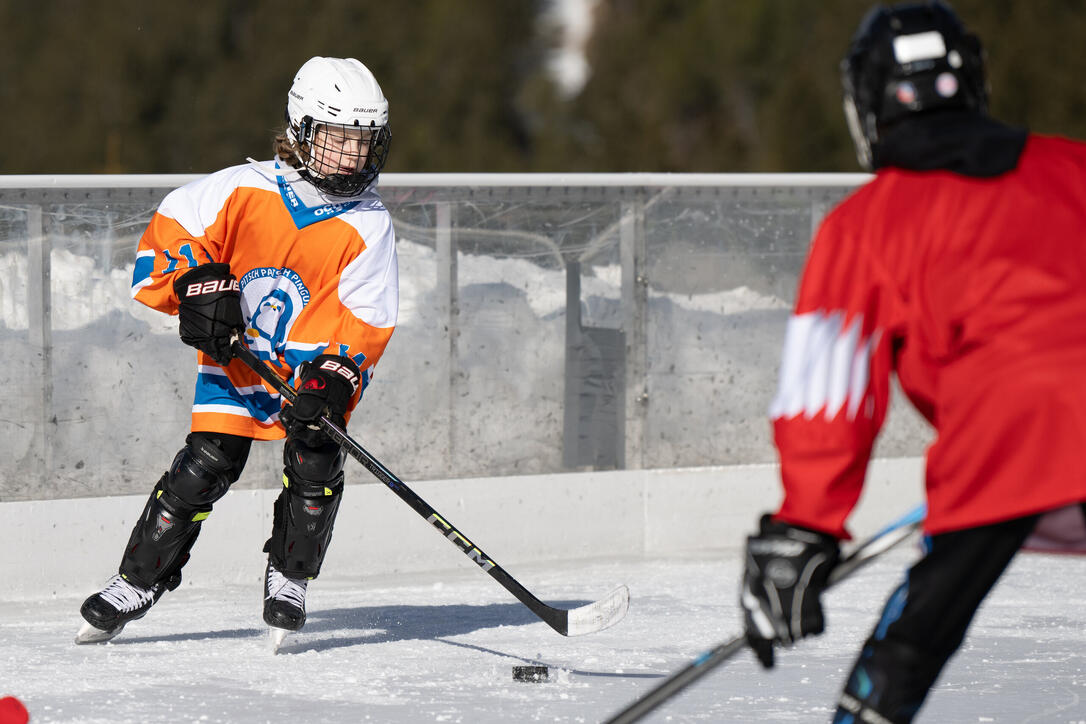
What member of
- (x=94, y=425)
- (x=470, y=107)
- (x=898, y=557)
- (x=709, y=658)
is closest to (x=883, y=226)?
(x=709, y=658)

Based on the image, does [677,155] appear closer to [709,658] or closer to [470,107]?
[470,107]

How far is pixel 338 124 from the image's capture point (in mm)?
3613

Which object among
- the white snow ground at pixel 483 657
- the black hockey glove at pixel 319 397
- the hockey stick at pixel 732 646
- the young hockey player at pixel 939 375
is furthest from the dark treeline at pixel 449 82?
the young hockey player at pixel 939 375

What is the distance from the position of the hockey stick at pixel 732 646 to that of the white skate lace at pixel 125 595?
1.81m

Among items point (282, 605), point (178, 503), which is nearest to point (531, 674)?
point (282, 605)

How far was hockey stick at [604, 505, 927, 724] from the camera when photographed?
6.61 feet

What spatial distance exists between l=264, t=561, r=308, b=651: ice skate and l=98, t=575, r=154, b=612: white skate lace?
0.93 ft

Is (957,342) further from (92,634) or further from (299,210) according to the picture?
(92,634)

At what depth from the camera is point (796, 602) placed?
1.88 meters

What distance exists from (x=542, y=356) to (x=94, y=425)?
57.8 inches

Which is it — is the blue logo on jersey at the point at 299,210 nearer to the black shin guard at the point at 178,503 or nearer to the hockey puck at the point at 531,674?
the black shin guard at the point at 178,503

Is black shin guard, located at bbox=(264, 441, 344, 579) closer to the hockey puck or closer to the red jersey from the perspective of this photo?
the hockey puck

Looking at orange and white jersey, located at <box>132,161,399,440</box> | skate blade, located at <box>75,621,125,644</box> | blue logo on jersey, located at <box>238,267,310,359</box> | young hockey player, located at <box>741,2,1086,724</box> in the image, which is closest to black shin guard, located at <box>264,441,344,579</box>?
orange and white jersey, located at <box>132,161,399,440</box>

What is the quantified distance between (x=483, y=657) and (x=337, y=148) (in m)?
1.23
